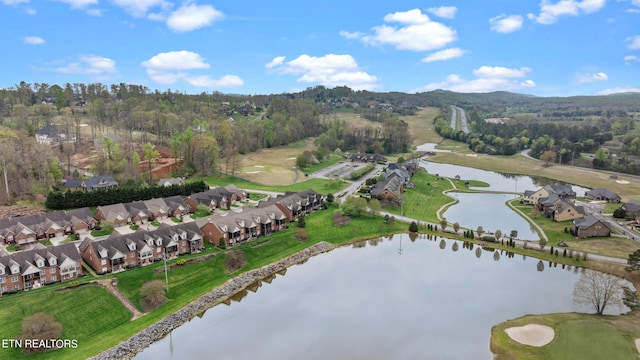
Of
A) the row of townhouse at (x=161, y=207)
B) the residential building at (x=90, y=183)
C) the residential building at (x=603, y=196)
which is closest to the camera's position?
the row of townhouse at (x=161, y=207)

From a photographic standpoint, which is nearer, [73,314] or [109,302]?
[73,314]

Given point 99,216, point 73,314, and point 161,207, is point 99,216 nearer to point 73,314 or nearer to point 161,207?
point 161,207

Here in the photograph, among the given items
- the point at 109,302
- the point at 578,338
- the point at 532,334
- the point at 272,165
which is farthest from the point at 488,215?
the point at 109,302

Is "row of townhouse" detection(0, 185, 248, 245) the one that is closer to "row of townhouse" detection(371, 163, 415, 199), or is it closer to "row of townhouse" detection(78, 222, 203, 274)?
"row of townhouse" detection(78, 222, 203, 274)

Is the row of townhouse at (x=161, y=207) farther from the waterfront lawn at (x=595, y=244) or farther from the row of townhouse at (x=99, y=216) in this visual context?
the waterfront lawn at (x=595, y=244)

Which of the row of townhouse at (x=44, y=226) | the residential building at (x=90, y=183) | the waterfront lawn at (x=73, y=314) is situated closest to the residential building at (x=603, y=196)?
the waterfront lawn at (x=73, y=314)

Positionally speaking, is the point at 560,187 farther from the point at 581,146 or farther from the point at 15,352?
the point at 15,352

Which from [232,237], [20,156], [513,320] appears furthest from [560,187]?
[20,156]
